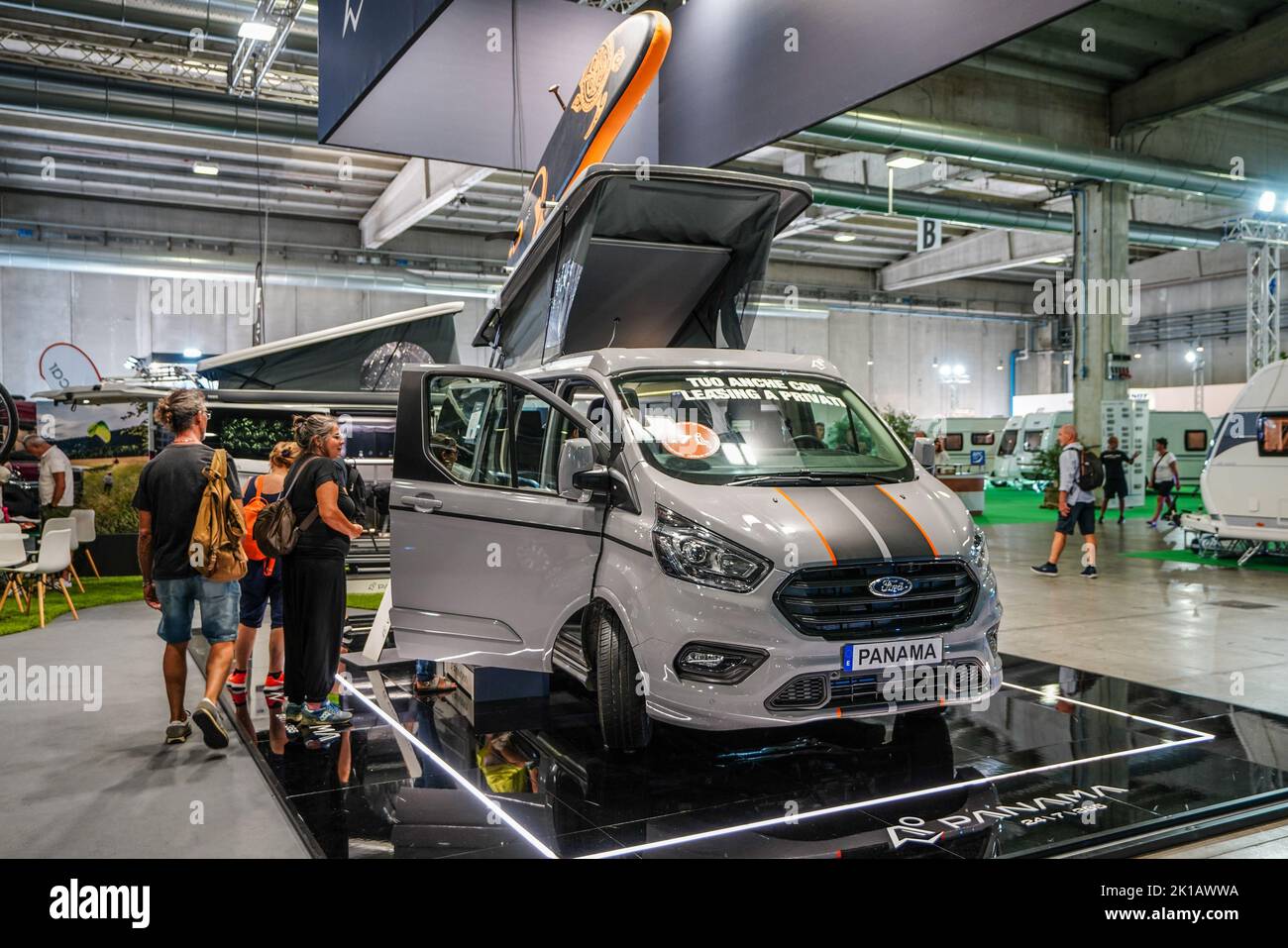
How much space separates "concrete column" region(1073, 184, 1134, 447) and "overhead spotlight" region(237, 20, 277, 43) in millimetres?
13557

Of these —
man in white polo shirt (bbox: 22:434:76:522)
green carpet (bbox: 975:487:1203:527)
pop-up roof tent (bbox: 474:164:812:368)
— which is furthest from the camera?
green carpet (bbox: 975:487:1203:527)

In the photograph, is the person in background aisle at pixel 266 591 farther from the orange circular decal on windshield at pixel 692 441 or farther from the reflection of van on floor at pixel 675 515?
the orange circular decal on windshield at pixel 692 441

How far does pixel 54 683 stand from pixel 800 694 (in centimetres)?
544

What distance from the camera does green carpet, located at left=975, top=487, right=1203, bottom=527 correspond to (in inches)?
755

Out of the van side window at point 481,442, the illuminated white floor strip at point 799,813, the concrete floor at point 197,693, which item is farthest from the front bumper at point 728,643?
the concrete floor at point 197,693

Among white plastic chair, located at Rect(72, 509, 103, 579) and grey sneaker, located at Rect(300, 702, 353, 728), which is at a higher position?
white plastic chair, located at Rect(72, 509, 103, 579)

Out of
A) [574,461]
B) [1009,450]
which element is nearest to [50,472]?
[574,461]

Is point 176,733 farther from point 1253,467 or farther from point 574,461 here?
point 1253,467

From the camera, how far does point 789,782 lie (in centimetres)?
436

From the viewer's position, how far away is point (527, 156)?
810cm

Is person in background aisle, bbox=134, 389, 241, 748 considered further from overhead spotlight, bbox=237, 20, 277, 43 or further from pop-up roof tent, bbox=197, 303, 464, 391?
overhead spotlight, bbox=237, 20, 277, 43

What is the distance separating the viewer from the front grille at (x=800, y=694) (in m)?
4.03
